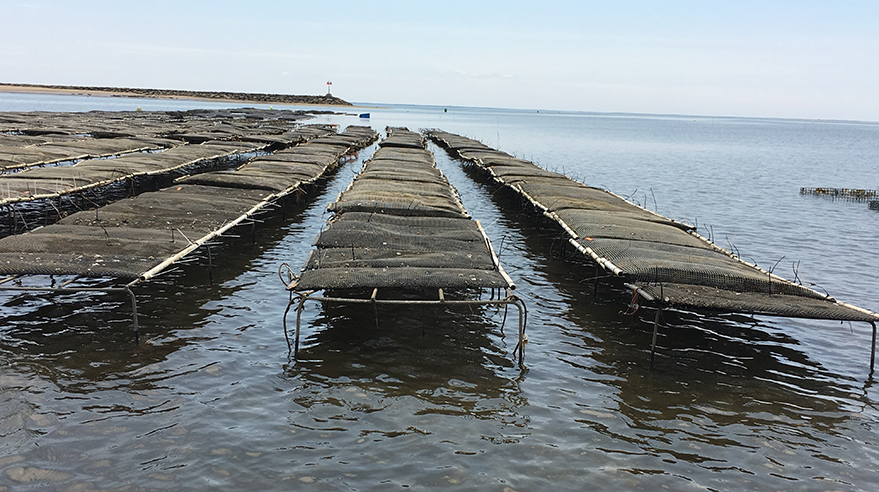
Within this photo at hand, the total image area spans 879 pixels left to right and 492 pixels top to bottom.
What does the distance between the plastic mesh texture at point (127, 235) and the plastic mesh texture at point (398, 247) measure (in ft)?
8.80

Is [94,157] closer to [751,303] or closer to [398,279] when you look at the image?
[398,279]

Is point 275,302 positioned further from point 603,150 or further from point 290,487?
point 603,150

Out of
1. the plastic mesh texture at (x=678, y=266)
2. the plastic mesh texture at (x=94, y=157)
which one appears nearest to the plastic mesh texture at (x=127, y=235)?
the plastic mesh texture at (x=94, y=157)

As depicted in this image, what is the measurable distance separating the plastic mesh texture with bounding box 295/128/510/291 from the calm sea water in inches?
45.9

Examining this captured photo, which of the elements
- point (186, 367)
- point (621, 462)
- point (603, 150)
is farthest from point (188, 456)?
point (603, 150)

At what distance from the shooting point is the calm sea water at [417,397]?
23.7 feet

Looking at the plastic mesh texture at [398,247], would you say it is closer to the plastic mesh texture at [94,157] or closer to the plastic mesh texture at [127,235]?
the plastic mesh texture at [127,235]

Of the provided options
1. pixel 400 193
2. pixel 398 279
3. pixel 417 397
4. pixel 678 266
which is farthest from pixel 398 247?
pixel 400 193

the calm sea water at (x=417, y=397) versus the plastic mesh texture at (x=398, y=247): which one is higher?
the plastic mesh texture at (x=398, y=247)

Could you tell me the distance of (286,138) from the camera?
140ft

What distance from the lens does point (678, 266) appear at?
36.8ft

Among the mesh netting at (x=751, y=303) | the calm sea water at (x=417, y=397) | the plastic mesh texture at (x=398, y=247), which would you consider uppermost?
the plastic mesh texture at (x=398, y=247)

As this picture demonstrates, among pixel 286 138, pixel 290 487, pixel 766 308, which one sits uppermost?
pixel 286 138

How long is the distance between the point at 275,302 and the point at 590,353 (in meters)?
6.56
